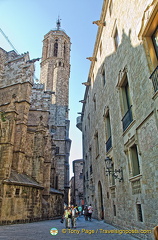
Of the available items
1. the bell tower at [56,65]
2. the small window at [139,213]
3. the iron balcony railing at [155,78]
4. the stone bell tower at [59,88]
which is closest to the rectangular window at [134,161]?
the small window at [139,213]

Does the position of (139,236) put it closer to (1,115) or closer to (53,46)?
(1,115)

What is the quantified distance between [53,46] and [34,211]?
137 ft

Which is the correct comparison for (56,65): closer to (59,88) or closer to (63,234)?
(59,88)

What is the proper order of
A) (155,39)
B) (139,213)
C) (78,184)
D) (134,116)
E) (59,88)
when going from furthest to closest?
(59,88)
(78,184)
(134,116)
(139,213)
(155,39)

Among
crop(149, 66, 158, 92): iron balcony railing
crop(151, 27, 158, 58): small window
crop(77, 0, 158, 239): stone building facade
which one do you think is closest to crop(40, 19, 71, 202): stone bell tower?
crop(77, 0, 158, 239): stone building facade

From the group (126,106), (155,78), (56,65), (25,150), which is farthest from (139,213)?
(56,65)

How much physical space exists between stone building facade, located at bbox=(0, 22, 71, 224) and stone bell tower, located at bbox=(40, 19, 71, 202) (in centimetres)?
17

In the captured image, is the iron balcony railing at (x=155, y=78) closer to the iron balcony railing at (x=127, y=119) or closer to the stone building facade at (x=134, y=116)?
the stone building facade at (x=134, y=116)

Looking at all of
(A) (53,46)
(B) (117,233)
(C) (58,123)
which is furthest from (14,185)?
(A) (53,46)

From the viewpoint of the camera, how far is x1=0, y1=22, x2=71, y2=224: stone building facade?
13.3 metres

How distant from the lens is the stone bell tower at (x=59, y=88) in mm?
30000

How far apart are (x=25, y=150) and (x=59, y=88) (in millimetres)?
24250

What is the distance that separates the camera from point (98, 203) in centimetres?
1439

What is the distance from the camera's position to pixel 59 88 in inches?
1567
